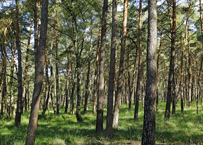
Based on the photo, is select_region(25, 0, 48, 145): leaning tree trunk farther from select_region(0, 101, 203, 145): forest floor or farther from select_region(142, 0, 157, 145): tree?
select_region(142, 0, 157, 145): tree

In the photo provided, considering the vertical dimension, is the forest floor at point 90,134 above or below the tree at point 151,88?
below

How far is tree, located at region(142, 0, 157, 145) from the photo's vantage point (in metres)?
4.33

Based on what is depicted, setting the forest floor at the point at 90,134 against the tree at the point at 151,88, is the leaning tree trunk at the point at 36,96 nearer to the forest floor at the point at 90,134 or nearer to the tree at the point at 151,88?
the forest floor at the point at 90,134

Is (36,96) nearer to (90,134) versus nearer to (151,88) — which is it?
(151,88)

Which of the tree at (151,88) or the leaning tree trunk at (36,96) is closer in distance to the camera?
the tree at (151,88)

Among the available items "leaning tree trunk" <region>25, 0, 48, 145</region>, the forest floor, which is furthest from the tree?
"leaning tree trunk" <region>25, 0, 48, 145</region>

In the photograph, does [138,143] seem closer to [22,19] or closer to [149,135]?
[149,135]

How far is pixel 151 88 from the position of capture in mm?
4496

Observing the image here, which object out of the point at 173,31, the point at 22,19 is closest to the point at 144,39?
the point at 173,31

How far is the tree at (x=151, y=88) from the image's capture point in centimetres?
433

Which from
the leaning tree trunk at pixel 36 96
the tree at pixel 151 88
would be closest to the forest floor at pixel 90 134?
the leaning tree trunk at pixel 36 96

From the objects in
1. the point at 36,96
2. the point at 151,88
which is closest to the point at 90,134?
the point at 36,96

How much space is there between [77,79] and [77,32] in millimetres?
3421

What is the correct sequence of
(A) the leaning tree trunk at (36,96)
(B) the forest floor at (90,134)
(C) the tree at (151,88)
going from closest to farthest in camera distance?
(C) the tree at (151,88), (A) the leaning tree trunk at (36,96), (B) the forest floor at (90,134)
